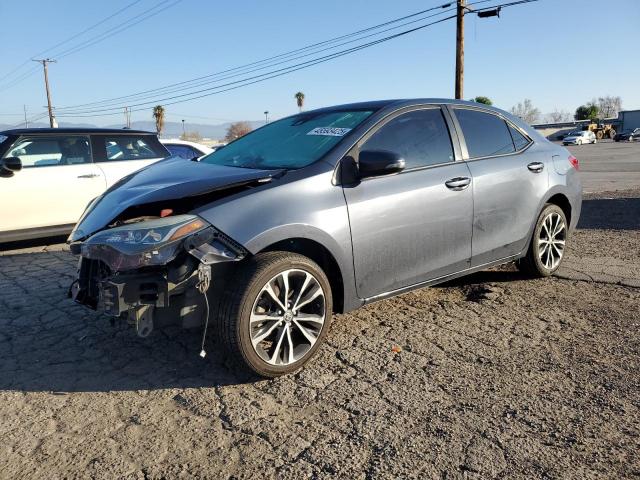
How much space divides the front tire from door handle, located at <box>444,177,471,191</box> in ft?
4.38

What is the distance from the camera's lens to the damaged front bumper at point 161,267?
2.90 meters

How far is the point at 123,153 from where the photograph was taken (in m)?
7.77

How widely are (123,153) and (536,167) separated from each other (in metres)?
5.71

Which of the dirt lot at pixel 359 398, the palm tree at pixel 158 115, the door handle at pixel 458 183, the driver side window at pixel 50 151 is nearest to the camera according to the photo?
the dirt lot at pixel 359 398

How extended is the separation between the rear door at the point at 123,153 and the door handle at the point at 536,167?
212 inches

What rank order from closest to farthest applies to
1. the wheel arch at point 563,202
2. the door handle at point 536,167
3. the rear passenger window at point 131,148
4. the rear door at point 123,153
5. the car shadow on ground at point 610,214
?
the door handle at point 536,167
the wheel arch at point 563,202
the rear door at point 123,153
the rear passenger window at point 131,148
the car shadow on ground at point 610,214

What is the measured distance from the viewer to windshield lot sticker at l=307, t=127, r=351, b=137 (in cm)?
375

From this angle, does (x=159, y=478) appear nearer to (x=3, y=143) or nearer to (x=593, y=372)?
(x=593, y=372)

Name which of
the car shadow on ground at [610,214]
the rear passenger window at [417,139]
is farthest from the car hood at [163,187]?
the car shadow on ground at [610,214]

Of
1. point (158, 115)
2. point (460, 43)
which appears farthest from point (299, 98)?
point (460, 43)

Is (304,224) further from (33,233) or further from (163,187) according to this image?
(33,233)

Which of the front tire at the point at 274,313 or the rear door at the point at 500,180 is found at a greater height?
the rear door at the point at 500,180

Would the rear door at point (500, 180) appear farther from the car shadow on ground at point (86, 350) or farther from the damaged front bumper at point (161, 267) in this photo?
the damaged front bumper at point (161, 267)

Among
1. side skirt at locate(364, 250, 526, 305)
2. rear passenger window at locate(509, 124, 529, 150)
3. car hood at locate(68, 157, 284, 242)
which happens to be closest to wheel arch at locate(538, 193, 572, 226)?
rear passenger window at locate(509, 124, 529, 150)
